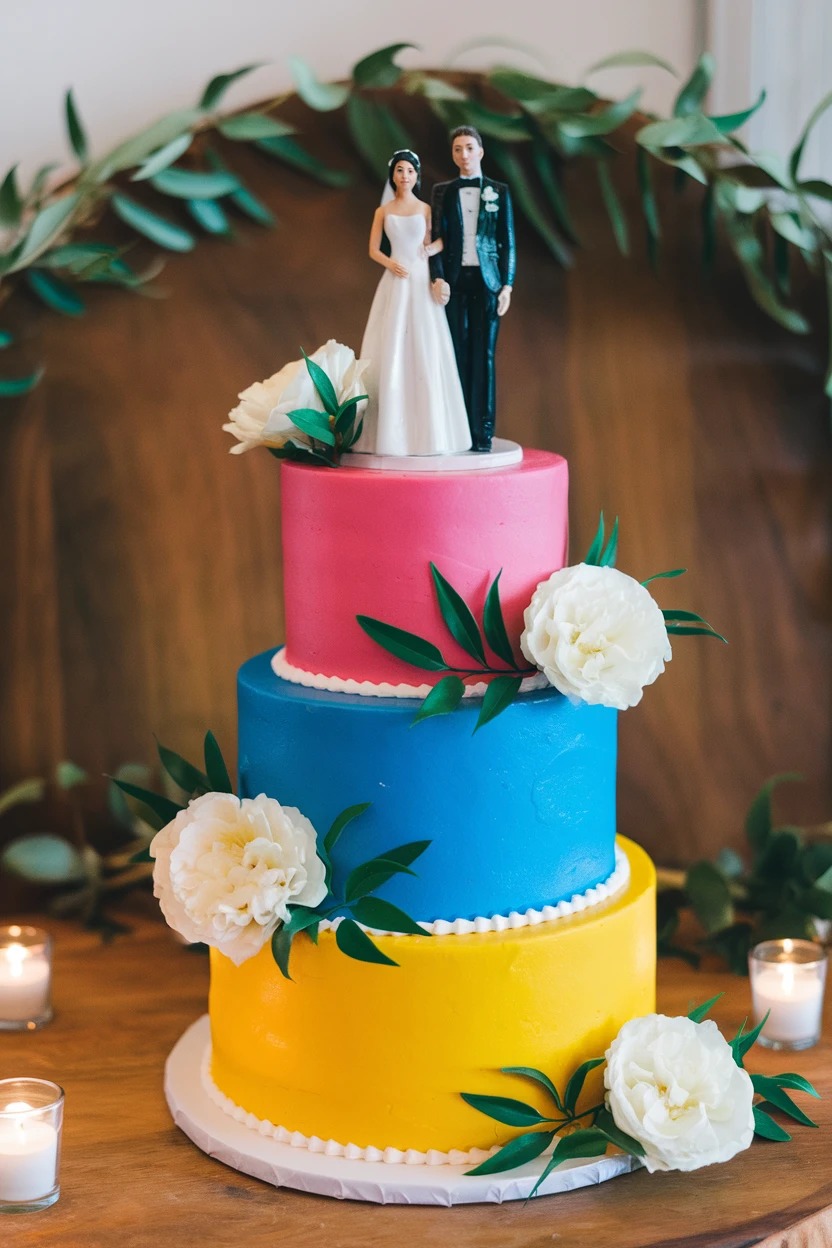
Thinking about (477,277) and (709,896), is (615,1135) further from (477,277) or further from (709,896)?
(477,277)

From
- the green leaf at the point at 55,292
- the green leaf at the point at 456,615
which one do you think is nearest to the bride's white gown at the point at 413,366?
Answer: the green leaf at the point at 456,615

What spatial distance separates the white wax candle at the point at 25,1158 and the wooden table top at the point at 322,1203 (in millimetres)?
25

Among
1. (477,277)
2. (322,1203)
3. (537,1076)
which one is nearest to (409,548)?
(477,277)

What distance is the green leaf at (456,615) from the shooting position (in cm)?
133

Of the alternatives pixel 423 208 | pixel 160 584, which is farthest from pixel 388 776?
pixel 160 584

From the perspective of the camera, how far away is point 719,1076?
1.32 metres

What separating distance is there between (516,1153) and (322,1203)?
0.67 ft

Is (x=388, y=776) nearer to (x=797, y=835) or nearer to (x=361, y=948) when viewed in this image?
(x=361, y=948)

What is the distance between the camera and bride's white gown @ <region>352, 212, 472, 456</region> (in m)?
1.39

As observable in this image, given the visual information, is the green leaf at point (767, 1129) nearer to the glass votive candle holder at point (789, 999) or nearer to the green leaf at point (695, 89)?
the glass votive candle holder at point (789, 999)

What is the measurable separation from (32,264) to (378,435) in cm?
→ 77

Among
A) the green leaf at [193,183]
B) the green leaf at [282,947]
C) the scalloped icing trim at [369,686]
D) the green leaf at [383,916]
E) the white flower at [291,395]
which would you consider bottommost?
the green leaf at [282,947]

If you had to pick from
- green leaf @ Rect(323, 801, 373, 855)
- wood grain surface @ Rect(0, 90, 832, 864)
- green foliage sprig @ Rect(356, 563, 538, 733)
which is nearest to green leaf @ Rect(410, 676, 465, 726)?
green foliage sprig @ Rect(356, 563, 538, 733)

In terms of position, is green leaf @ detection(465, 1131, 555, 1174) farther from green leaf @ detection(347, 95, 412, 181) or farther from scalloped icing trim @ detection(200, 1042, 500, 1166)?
green leaf @ detection(347, 95, 412, 181)
